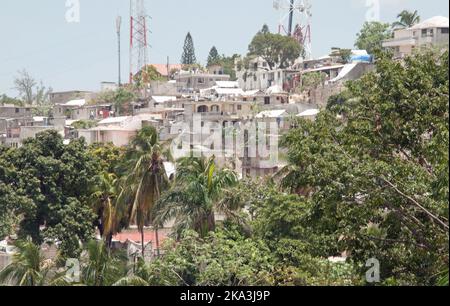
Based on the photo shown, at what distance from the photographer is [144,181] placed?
30688mm

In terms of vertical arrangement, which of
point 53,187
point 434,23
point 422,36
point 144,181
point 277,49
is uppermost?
point 434,23

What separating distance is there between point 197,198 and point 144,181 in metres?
5.36

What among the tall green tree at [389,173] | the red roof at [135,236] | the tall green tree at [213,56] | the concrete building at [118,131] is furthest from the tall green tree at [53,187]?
the tall green tree at [213,56]

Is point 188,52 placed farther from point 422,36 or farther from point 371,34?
point 422,36

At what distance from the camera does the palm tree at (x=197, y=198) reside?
25.6 metres

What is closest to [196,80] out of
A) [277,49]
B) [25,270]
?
[277,49]

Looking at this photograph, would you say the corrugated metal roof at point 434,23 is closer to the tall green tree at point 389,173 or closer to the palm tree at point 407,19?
the palm tree at point 407,19

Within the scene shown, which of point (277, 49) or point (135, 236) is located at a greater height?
point (277, 49)

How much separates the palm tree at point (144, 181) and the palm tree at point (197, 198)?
4078 millimetres

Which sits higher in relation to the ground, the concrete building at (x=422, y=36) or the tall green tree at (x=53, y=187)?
the concrete building at (x=422, y=36)

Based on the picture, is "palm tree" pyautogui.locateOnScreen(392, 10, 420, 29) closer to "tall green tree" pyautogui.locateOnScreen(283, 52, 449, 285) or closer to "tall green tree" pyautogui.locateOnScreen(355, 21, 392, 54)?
"tall green tree" pyautogui.locateOnScreen(355, 21, 392, 54)

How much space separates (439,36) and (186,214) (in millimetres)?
35580
